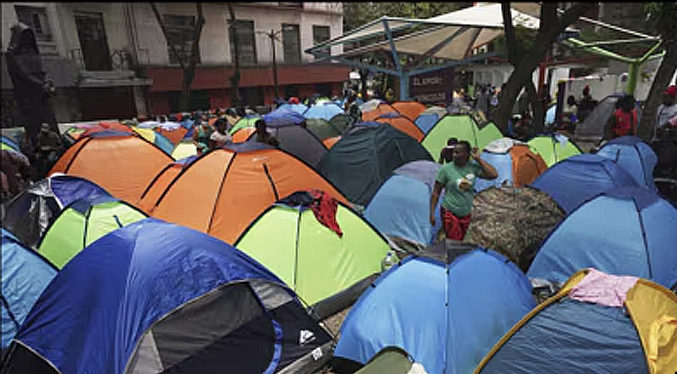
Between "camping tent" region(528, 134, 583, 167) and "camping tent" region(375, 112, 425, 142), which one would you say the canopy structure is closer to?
"camping tent" region(375, 112, 425, 142)

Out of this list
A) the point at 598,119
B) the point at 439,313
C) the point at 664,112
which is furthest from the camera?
the point at 598,119

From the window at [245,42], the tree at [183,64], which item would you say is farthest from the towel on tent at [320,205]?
the window at [245,42]

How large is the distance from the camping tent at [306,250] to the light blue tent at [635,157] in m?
4.98

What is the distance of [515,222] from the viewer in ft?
15.8

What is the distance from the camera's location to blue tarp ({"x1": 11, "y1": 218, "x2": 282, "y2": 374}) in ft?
8.84

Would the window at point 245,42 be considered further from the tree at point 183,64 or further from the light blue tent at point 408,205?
the light blue tent at point 408,205

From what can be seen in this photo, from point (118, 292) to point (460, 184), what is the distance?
11.2 ft

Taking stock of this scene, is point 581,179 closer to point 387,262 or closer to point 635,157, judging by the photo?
point 635,157

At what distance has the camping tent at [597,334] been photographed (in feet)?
8.04

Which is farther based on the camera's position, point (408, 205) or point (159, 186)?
point (159, 186)

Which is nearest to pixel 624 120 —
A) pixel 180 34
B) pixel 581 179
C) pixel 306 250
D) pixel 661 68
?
pixel 661 68

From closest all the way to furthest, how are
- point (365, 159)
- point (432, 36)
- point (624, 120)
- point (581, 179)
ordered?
point (581, 179) → point (365, 159) → point (624, 120) → point (432, 36)

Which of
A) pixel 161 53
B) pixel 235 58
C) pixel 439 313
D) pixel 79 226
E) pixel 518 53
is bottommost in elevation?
pixel 439 313

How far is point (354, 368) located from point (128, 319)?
1.81m
